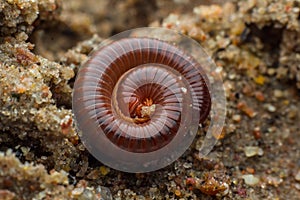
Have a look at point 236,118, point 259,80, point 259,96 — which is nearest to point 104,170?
point 236,118

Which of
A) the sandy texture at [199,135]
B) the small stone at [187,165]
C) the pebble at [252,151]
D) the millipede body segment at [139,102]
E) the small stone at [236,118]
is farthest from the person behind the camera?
the small stone at [236,118]

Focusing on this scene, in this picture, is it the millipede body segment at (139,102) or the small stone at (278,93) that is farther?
the small stone at (278,93)

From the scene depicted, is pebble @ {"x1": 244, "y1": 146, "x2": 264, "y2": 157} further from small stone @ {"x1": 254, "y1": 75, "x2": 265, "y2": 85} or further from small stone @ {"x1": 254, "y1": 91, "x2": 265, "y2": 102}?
small stone @ {"x1": 254, "y1": 75, "x2": 265, "y2": 85}

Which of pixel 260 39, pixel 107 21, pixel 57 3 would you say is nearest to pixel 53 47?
pixel 57 3

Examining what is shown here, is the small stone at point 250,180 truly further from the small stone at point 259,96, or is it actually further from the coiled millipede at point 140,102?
the small stone at point 259,96

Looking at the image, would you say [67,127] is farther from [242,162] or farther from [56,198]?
[242,162]

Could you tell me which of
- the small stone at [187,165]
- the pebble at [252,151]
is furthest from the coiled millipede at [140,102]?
the pebble at [252,151]

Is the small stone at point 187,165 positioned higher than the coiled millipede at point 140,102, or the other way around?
the coiled millipede at point 140,102

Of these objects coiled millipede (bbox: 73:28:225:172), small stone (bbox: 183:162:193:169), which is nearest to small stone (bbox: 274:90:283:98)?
coiled millipede (bbox: 73:28:225:172)
